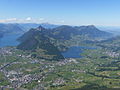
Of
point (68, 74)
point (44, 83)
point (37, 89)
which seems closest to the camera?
point (37, 89)

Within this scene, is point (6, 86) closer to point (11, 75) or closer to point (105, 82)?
point (11, 75)

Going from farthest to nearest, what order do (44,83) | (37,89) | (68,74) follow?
(68,74)
(44,83)
(37,89)

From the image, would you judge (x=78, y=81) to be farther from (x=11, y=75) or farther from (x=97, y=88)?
(x=11, y=75)

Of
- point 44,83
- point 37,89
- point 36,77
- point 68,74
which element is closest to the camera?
point 37,89

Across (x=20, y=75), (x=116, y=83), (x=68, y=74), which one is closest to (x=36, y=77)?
(x=20, y=75)

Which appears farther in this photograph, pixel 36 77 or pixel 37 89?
pixel 36 77

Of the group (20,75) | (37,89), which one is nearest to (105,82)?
(37,89)

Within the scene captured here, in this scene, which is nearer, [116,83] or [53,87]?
[53,87]

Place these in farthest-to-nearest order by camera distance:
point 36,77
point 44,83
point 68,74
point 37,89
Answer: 1. point 68,74
2. point 36,77
3. point 44,83
4. point 37,89
